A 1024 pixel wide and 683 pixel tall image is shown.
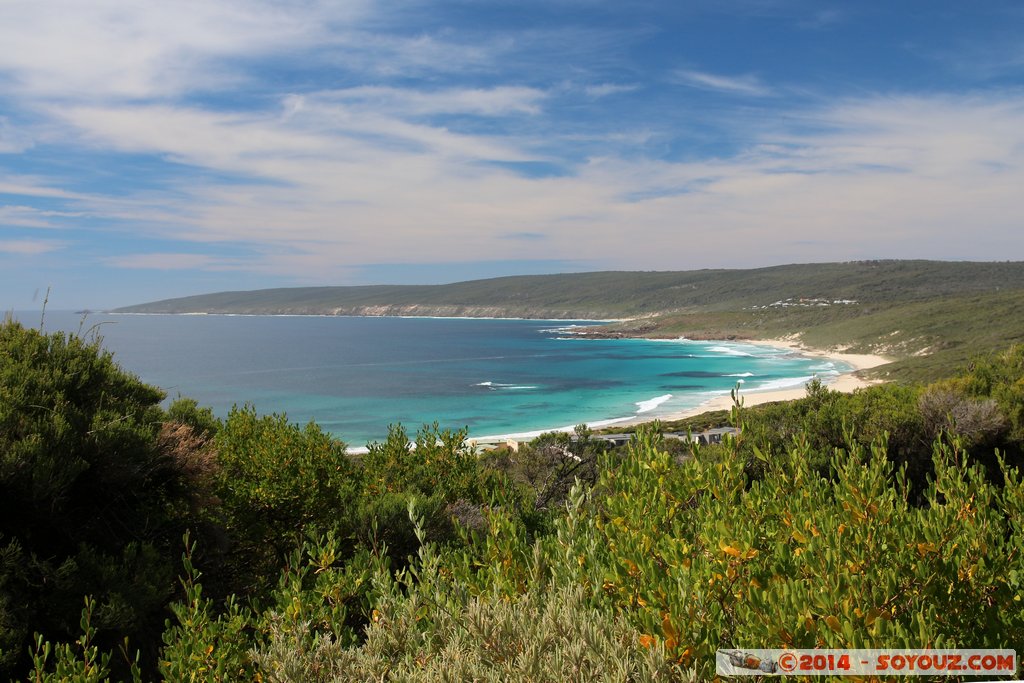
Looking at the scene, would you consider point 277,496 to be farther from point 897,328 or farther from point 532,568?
point 897,328

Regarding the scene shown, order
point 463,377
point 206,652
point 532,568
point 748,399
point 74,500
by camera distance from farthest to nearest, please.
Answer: point 463,377 < point 748,399 < point 74,500 < point 532,568 < point 206,652

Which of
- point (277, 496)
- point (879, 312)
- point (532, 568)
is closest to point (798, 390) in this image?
point (277, 496)

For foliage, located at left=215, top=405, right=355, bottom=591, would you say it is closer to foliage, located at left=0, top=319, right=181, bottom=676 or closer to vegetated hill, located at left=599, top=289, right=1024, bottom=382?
foliage, located at left=0, top=319, right=181, bottom=676

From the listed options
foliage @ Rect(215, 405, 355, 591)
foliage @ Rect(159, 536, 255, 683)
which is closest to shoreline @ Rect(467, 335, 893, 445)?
foliage @ Rect(215, 405, 355, 591)

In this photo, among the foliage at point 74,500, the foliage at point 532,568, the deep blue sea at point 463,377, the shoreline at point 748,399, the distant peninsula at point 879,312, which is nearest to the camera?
the foliage at point 532,568

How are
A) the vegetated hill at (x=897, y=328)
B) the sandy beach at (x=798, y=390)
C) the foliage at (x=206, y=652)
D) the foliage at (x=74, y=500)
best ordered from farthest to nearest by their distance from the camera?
the vegetated hill at (x=897, y=328) < the sandy beach at (x=798, y=390) < the foliage at (x=74, y=500) < the foliage at (x=206, y=652)

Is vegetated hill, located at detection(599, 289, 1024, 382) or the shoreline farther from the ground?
vegetated hill, located at detection(599, 289, 1024, 382)

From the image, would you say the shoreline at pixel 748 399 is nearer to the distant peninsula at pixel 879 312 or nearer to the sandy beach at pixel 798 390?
the sandy beach at pixel 798 390

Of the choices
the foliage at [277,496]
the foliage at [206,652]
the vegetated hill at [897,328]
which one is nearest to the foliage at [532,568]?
the foliage at [206,652]
